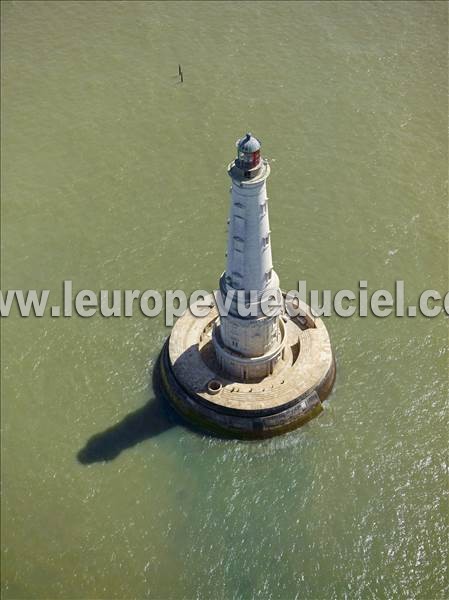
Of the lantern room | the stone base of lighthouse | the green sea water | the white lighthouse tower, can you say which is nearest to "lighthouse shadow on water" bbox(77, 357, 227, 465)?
the green sea water

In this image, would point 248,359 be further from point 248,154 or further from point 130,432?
point 248,154

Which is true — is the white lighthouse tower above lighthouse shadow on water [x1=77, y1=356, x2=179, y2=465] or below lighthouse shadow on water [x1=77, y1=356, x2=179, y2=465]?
above

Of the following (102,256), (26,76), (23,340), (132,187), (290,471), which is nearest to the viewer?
(290,471)

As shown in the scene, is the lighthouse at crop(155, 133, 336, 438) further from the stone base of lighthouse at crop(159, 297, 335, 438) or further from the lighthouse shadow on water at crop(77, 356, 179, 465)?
the lighthouse shadow on water at crop(77, 356, 179, 465)

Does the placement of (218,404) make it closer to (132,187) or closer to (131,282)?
(131,282)

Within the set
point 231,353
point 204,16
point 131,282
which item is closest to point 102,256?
point 131,282

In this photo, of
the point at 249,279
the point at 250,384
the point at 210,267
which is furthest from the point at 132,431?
the point at 210,267

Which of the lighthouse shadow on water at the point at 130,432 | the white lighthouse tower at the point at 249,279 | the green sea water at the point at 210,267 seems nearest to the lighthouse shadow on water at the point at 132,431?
the lighthouse shadow on water at the point at 130,432
